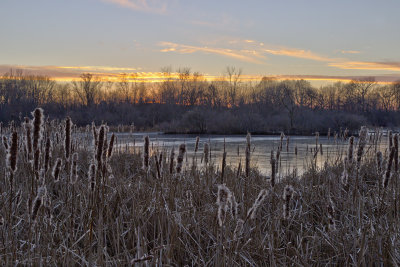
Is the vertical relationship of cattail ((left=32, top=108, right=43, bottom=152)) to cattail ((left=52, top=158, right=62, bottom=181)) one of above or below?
above

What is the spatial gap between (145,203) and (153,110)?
53740 millimetres

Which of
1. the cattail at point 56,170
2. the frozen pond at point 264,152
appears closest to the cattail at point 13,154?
the cattail at point 56,170

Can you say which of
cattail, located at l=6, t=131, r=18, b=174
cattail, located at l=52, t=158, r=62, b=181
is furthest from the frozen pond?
cattail, located at l=6, t=131, r=18, b=174

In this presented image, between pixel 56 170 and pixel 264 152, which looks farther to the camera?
pixel 264 152

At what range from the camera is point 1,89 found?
186 feet

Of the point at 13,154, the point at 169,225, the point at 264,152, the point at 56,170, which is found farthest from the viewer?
the point at 264,152

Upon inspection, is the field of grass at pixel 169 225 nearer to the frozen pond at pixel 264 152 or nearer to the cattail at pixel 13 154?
the cattail at pixel 13 154

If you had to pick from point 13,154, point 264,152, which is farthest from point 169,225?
point 264,152

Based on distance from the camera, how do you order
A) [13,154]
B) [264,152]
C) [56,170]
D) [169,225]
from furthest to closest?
1. [264,152]
2. [169,225]
3. [56,170]
4. [13,154]

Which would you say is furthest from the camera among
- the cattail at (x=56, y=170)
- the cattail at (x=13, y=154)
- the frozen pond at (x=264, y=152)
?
the frozen pond at (x=264, y=152)

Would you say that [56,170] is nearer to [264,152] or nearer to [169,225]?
[169,225]

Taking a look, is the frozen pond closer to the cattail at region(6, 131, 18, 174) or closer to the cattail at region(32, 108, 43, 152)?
the cattail at region(32, 108, 43, 152)

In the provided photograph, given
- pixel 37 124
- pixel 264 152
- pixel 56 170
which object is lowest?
pixel 264 152

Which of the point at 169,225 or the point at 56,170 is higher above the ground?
the point at 56,170
